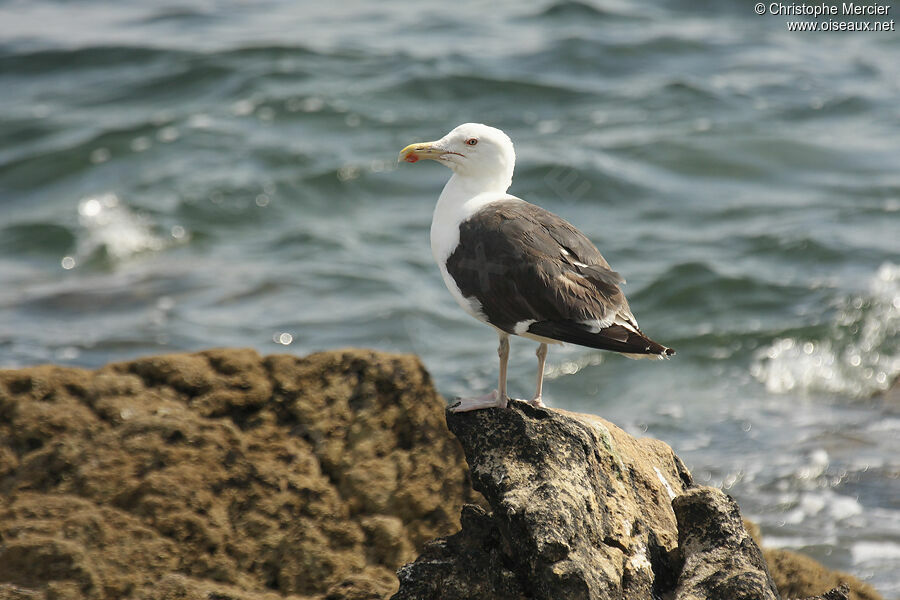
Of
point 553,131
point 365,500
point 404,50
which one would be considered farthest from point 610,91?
point 365,500

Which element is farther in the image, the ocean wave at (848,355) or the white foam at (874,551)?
the ocean wave at (848,355)

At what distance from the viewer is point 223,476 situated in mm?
4984

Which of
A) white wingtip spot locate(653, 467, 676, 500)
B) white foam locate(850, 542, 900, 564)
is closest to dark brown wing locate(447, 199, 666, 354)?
white wingtip spot locate(653, 467, 676, 500)

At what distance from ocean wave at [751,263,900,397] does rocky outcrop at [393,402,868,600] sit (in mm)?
6073

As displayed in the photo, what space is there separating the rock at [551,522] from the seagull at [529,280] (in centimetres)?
31

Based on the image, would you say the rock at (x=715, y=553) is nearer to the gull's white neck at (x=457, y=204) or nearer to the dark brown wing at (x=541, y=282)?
the dark brown wing at (x=541, y=282)

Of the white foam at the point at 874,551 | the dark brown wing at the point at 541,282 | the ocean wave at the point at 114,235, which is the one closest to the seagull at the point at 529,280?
the dark brown wing at the point at 541,282

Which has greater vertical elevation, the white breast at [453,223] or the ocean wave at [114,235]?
the white breast at [453,223]

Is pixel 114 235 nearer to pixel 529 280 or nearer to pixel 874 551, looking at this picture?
pixel 874 551

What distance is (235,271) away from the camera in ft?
41.0

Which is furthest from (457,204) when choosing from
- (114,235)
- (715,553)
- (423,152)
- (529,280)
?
(114,235)

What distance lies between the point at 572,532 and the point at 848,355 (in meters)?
7.47

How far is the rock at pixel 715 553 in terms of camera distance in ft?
12.9

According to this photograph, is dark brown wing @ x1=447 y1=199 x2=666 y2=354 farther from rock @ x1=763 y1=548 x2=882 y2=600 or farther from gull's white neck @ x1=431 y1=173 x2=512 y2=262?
rock @ x1=763 y1=548 x2=882 y2=600
